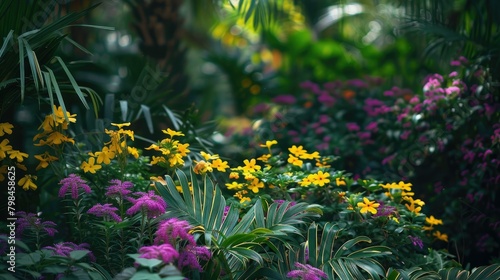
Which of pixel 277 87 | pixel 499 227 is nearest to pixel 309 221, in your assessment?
pixel 499 227

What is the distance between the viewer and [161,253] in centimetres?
266

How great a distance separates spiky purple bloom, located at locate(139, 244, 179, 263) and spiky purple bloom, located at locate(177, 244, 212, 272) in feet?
0.54

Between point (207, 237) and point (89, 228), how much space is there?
2.37 ft

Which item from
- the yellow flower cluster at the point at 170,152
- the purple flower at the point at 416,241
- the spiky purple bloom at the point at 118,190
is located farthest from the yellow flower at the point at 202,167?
the purple flower at the point at 416,241

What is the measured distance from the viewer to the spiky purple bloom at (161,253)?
8.66ft

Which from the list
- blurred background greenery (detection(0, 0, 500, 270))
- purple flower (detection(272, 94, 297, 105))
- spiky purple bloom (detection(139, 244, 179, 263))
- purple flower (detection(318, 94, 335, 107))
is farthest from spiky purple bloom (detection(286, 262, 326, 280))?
purple flower (detection(272, 94, 297, 105))

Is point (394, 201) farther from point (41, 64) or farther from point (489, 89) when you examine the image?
point (41, 64)

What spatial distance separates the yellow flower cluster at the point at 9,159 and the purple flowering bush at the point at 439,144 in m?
2.05

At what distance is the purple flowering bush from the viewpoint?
15.1 ft

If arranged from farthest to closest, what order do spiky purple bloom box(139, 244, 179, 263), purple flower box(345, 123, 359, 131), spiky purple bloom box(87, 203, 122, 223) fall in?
purple flower box(345, 123, 359, 131) < spiky purple bloom box(87, 203, 122, 223) < spiky purple bloom box(139, 244, 179, 263)

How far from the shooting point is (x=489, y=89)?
4750mm

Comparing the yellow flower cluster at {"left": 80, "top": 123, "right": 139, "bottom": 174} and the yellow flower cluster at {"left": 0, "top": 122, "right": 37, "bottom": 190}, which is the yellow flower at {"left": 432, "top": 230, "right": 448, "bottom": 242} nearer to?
the yellow flower cluster at {"left": 80, "top": 123, "right": 139, "bottom": 174}

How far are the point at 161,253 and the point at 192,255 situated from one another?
0.24 m

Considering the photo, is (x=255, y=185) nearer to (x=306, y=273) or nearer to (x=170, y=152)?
(x=170, y=152)
